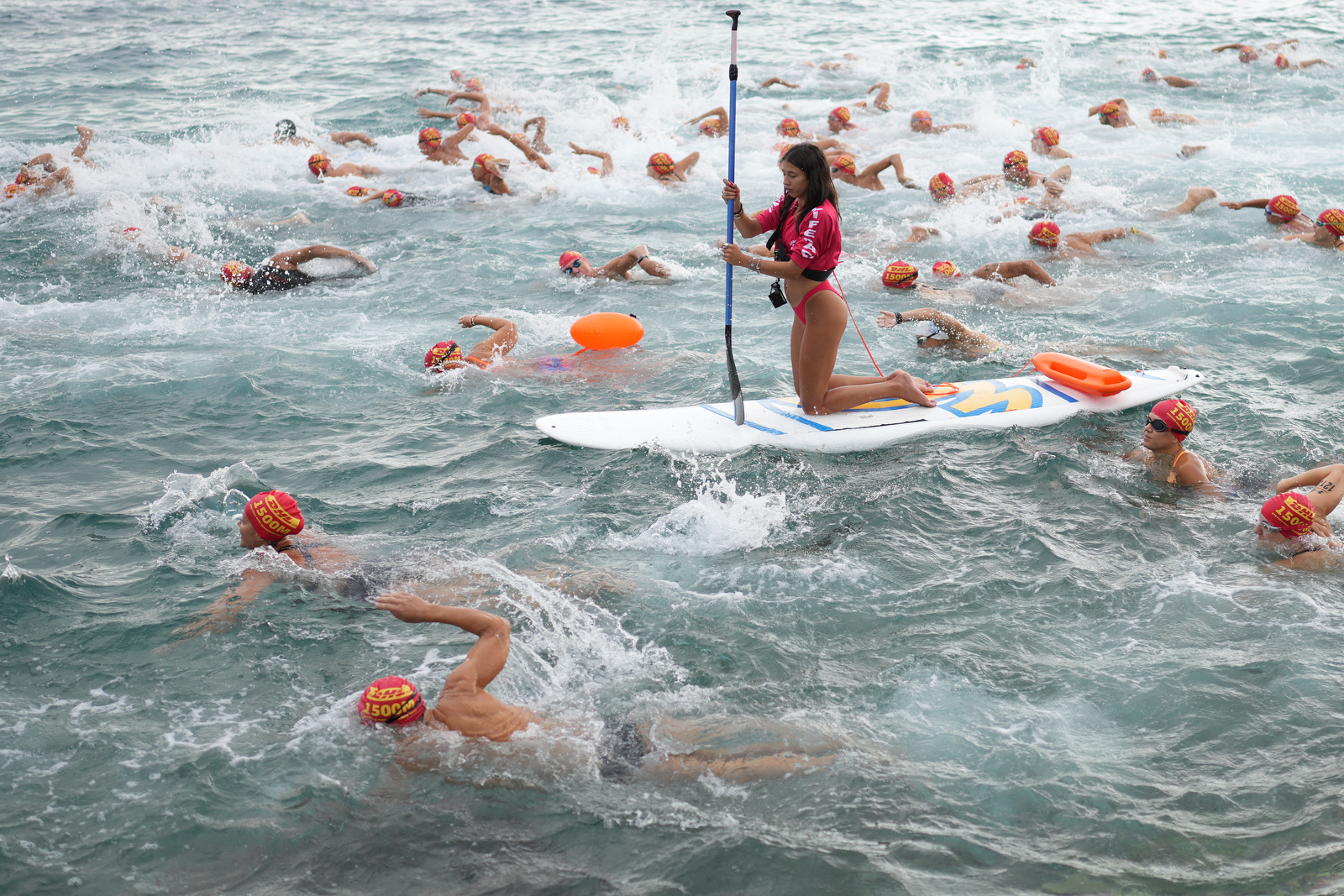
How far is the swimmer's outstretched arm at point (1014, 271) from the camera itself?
10.3 metres

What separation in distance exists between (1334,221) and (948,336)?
553cm

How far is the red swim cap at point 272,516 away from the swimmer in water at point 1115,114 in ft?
53.4

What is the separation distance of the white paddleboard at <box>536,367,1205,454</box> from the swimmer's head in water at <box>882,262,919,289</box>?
99.7 inches

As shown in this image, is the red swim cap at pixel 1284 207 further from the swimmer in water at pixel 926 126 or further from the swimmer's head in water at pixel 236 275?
the swimmer's head in water at pixel 236 275

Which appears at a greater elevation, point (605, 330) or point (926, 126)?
point (926, 126)

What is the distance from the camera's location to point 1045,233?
1116cm

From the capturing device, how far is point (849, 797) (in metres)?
4.34

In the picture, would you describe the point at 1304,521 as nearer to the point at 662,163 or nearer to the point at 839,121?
the point at 662,163

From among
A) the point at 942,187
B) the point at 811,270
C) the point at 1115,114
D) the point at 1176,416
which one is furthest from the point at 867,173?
the point at 1176,416

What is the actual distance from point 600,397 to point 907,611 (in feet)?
13.1

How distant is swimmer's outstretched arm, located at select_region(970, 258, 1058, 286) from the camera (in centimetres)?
1030

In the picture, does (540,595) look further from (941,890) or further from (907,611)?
(941,890)

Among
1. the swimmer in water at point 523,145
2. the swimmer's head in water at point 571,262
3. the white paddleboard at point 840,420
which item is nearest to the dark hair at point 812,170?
the white paddleboard at point 840,420

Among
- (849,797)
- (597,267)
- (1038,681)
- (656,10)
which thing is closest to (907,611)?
(1038,681)
